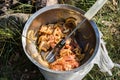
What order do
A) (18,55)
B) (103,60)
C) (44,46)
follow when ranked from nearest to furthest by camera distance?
(103,60) → (44,46) → (18,55)

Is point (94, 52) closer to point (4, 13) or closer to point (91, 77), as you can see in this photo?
point (91, 77)

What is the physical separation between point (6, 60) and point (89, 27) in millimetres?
734

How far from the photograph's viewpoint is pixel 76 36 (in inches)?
110

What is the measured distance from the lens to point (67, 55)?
2637 mm

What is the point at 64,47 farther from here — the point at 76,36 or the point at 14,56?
the point at 14,56

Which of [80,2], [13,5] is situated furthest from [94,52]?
[13,5]

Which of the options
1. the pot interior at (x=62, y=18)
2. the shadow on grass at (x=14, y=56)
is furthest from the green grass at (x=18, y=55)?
the pot interior at (x=62, y=18)

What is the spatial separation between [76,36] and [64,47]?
176 mm

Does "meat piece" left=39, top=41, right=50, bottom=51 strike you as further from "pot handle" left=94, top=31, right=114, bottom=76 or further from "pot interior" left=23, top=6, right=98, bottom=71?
"pot handle" left=94, top=31, right=114, bottom=76

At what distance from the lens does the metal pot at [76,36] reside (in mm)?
2396

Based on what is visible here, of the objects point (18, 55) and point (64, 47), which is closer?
point (64, 47)

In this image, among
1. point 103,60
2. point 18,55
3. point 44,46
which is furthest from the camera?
point 18,55

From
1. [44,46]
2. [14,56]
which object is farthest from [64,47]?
[14,56]

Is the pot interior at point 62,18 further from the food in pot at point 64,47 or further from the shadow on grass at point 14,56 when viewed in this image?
the shadow on grass at point 14,56
